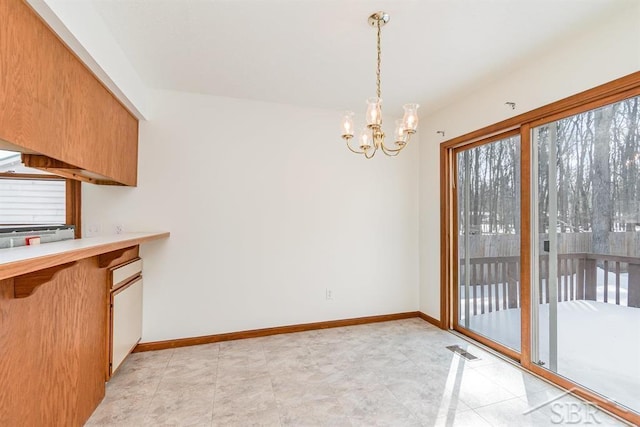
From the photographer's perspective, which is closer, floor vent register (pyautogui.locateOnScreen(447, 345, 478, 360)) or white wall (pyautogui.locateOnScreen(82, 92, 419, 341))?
floor vent register (pyautogui.locateOnScreen(447, 345, 478, 360))

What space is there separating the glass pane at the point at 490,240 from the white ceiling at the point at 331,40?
0.79 meters

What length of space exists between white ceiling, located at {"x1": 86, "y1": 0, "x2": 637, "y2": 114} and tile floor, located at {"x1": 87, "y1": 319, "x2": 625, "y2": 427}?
2651 mm

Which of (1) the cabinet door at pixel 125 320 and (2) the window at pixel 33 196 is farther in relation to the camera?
(1) the cabinet door at pixel 125 320

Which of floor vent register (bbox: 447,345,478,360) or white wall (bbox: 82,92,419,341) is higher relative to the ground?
white wall (bbox: 82,92,419,341)

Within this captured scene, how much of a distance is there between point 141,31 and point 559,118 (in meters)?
3.25

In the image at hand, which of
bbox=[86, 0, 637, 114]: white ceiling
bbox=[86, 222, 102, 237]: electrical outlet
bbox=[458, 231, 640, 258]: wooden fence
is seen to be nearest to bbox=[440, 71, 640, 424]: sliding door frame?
bbox=[458, 231, 640, 258]: wooden fence

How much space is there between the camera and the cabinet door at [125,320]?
7.73 ft

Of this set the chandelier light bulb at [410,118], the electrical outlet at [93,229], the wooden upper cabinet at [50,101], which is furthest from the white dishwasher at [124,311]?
the chandelier light bulb at [410,118]

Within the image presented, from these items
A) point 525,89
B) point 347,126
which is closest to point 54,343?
point 347,126

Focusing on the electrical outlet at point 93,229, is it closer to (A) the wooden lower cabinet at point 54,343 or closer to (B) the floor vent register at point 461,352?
(A) the wooden lower cabinet at point 54,343

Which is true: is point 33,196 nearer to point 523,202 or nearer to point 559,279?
point 523,202

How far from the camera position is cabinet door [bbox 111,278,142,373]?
7.73ft

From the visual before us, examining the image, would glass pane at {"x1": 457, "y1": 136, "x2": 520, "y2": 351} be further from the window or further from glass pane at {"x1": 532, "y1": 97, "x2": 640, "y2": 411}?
the window

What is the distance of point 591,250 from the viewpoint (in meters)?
2.29
